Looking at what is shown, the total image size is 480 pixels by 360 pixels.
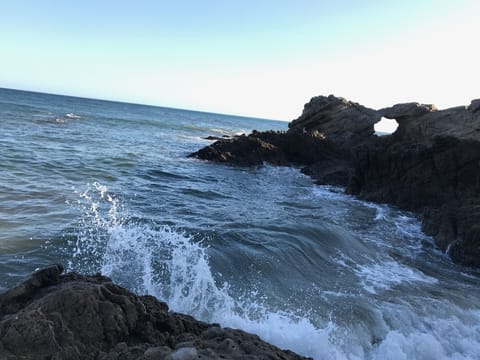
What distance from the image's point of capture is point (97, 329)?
3791 millimetres

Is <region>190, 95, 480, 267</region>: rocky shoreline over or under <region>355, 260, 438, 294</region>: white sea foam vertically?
over

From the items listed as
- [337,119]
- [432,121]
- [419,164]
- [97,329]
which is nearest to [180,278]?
[97,329]

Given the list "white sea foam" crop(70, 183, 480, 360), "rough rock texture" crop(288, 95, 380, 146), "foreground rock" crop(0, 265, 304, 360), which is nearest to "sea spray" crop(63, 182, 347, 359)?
"white sea foam" crop(70, 183, 480, 360)

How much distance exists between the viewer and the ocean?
6.15 meters

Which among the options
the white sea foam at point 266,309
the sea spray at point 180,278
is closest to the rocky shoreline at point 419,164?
the white sea foam at point 266,309

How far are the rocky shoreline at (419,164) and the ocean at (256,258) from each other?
92 centimetres

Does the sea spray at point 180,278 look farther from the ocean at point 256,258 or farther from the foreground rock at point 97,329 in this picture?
the foreground rock at point 97,329

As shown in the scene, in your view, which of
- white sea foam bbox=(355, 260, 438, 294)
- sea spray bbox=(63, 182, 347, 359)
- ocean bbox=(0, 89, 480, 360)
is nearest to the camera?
sea spray bbox=(63, 182, 347, 359)

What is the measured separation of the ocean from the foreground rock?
5.89ft

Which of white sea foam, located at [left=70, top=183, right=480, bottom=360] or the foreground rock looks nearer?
the foreground rock

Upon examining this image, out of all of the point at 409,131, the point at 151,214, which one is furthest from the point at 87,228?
the point at 409,131

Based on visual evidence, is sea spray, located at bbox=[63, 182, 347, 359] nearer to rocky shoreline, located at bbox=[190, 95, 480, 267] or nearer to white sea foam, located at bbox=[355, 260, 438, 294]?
white sea foam, located at bbox=[355, 260, 438, 294]

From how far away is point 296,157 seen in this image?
29766 mm

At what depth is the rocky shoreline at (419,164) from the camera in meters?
12.6
